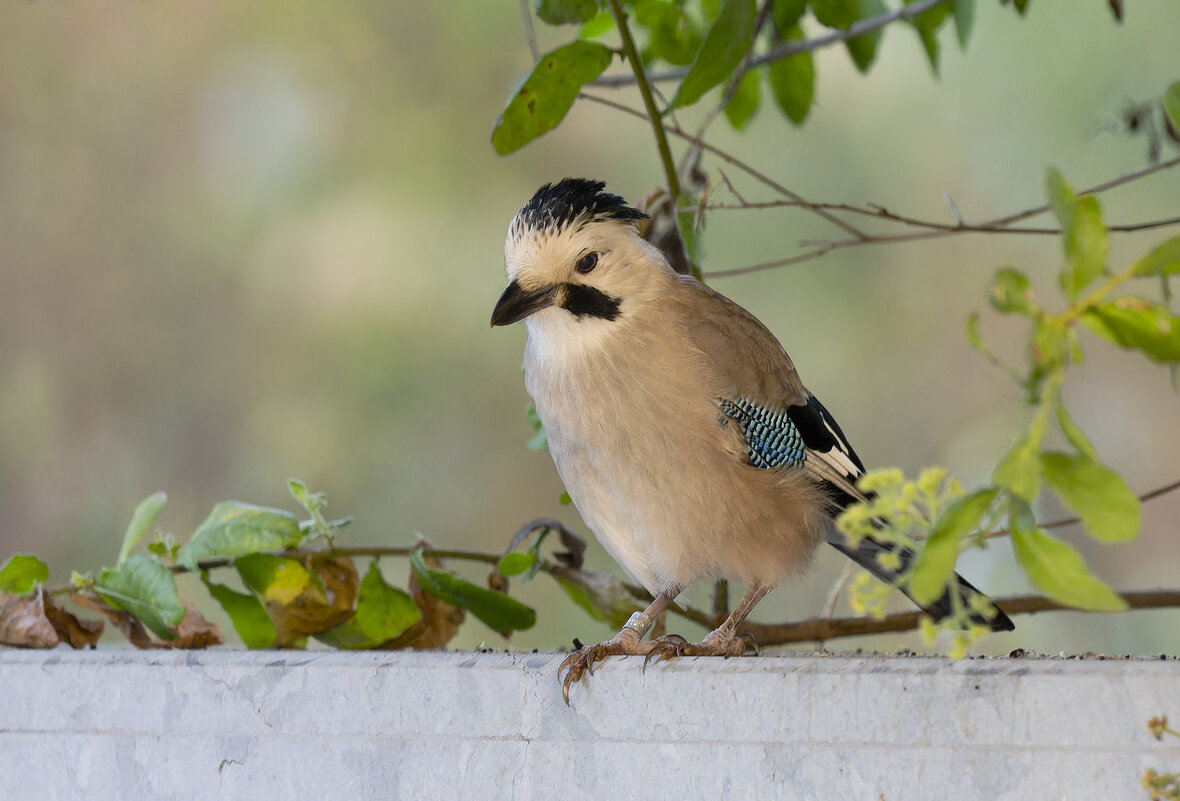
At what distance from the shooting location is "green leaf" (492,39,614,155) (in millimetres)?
1017

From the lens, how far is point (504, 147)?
103 centimetres

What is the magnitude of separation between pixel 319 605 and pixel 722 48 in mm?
578

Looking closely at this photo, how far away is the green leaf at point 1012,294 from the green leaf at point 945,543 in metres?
0.07

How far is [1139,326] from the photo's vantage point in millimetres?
444

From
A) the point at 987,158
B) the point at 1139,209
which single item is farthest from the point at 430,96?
the point at 1139,209

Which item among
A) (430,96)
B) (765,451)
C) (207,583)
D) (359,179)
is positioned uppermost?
(430,96)

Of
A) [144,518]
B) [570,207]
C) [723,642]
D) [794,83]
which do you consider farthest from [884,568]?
[144,518]

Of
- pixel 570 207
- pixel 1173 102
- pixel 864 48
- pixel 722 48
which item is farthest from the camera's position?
pixel 864 48

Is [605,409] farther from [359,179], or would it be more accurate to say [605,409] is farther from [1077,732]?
[359,179]

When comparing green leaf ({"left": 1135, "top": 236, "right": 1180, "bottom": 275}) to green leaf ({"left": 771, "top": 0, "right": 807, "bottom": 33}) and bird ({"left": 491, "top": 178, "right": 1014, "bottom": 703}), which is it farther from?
green leaf ({"left": 771, "top": 0, "right": 807, "bottom": 33})

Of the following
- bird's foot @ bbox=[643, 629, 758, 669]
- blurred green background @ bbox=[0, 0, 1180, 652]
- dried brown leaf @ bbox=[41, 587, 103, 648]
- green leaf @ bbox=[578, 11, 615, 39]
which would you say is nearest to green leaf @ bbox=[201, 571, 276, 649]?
dried brown leaf @ bbox=[41, 587, 103, 648]

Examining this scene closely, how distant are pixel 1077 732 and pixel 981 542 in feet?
0.65

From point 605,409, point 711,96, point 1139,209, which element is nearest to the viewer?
point 605,409

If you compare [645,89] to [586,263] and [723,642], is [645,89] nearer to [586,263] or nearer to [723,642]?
[586,263]
